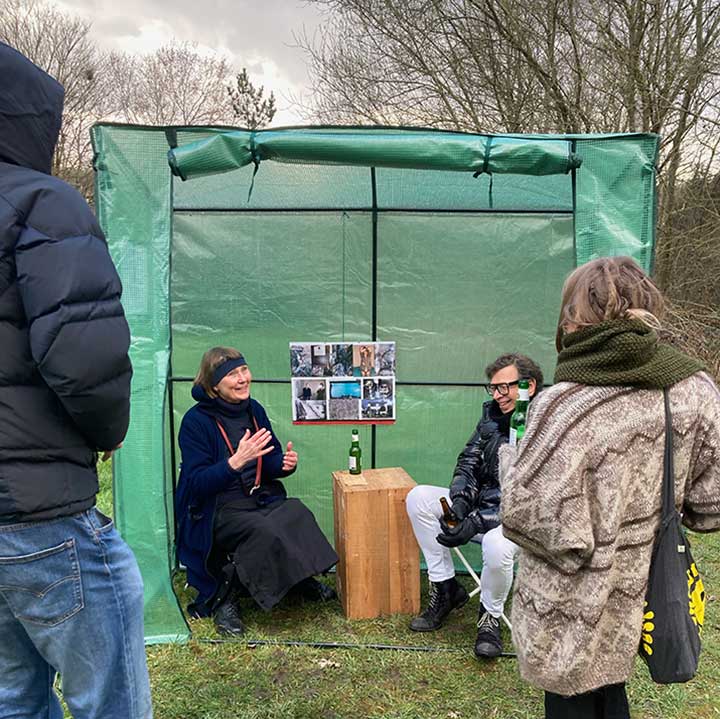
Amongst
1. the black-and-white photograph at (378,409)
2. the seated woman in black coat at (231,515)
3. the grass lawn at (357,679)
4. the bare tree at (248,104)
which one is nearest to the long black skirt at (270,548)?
the seated woman in black coat at (231,515)

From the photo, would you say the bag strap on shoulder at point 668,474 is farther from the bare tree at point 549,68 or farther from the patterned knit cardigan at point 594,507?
the bare tree at point 549,68

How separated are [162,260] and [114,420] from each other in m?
1.72

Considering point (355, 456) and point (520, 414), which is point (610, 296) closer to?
point (520, 414)

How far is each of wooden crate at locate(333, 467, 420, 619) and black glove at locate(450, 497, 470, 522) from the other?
315mm

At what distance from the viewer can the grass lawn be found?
111 inches

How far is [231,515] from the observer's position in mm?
3584

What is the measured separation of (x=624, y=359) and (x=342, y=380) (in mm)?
2776

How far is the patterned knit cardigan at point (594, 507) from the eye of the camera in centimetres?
166

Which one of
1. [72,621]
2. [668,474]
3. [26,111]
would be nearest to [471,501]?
[668,474]

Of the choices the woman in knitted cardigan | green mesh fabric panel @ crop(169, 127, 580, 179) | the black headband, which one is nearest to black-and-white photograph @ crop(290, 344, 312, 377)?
the black headband

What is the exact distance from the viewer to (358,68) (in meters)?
9.62

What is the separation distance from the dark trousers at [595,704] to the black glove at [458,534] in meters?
1.45

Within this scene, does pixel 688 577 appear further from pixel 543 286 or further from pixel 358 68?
pixel 358 68

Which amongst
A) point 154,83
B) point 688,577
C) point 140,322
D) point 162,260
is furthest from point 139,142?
point 154,83
